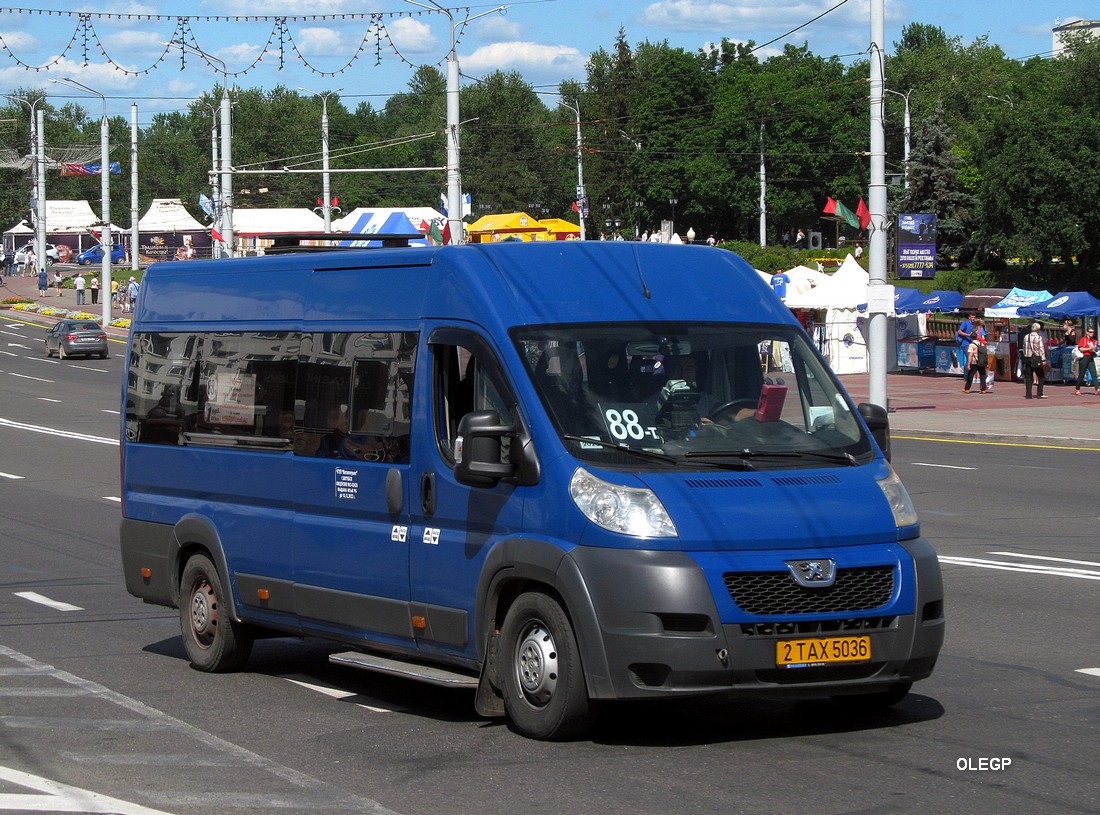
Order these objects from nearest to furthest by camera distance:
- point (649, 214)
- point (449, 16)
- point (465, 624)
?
point (465, 624) → point (449, 16) → point (649, 214)

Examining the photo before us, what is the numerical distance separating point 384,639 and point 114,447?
68.1 feet

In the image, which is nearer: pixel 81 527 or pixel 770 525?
pixel 770 525

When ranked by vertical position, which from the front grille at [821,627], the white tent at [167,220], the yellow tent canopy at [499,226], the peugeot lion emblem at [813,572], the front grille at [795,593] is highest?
the white tent at [167,220]

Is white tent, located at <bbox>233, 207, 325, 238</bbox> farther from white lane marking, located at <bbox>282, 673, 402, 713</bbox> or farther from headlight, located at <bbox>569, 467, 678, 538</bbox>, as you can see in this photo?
headlight, located at <bbox>569, 467, 678, 538</bbox>

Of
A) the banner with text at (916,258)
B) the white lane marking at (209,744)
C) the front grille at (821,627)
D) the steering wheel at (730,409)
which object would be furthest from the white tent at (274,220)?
the front grille at (821,627)

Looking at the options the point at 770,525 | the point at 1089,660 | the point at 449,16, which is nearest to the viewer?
the point at 770,525

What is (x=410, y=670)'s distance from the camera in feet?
24.6

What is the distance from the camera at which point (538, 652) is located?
6809 millimetres

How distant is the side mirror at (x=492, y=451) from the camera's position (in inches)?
267

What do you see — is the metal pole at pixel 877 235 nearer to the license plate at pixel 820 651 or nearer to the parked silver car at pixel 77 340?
the license plate at pixel 820 651

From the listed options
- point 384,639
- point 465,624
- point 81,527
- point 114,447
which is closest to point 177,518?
point 384,639

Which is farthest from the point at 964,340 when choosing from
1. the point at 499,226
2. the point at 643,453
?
the point at 643,453

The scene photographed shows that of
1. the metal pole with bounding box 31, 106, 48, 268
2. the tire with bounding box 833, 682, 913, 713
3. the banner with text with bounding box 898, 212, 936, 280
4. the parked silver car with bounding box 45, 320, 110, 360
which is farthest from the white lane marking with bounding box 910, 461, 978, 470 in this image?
the metal pole with bounding box 31, 106, 48, 268

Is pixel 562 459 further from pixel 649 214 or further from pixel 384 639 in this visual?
pixel 649 214
